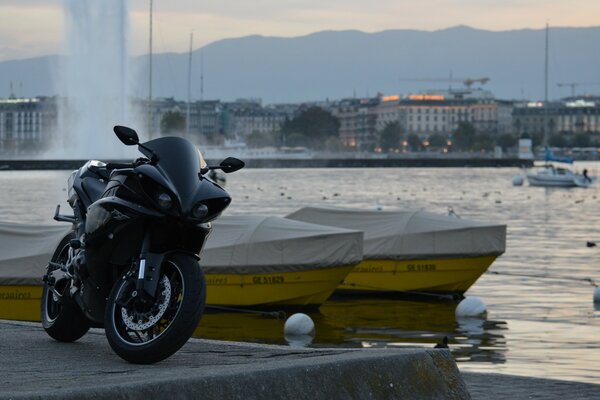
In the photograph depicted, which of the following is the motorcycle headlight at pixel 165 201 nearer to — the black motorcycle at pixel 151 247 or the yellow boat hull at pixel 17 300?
the black motorcycle at pixel 151 247

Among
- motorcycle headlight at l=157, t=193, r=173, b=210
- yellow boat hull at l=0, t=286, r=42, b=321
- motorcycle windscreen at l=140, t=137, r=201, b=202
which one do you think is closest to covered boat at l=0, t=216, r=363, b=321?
yellow boat hull at l=0, t=286, r=42, b=321

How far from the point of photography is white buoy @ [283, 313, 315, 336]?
2167 cm

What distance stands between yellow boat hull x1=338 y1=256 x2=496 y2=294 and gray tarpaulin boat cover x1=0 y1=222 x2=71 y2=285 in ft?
23.8

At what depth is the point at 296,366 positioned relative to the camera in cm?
812

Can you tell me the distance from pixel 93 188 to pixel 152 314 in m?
1.62

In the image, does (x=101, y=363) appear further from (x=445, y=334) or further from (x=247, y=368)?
(x=445, y=334)

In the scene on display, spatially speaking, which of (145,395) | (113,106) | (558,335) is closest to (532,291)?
(558,335)

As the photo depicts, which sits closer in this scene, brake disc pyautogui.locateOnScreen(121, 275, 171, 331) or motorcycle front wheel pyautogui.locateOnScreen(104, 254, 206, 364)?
motorcycle front wheel pyautogui.locateOnScreen(104, 254, 206, 364)

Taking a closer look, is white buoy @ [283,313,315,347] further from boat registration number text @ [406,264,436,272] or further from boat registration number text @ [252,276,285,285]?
boat registration number text @ [406,264,436,272]

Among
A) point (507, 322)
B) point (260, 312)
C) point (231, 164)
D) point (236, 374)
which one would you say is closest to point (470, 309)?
point (507, 322)

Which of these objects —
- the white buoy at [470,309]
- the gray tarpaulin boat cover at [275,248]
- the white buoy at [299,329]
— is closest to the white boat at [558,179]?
the white buoy at [470,309]

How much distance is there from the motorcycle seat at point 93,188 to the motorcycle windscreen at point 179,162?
106cm

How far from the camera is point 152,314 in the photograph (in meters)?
9.03

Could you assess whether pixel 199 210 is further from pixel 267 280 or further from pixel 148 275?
pixel 267 280
